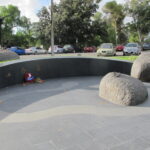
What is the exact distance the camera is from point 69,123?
3422 millimetres

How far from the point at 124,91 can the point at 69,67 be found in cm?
388

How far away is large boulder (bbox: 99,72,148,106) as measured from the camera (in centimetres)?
439

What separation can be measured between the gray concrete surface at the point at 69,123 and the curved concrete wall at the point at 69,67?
65.5 inches

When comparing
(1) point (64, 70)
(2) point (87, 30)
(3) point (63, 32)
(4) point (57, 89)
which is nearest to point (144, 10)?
(2) point (87, 30)

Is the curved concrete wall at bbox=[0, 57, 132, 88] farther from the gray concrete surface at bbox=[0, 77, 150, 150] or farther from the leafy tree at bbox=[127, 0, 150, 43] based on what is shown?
the leafy tree at bbox=[127, 0, 150, 43]

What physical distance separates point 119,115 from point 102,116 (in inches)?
14.0

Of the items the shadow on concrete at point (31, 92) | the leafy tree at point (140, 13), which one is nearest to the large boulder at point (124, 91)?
the shadow on concrete at point (31, 92)

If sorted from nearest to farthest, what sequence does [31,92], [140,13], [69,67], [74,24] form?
1. [31,92]
2. [69,67]
3. [140,13]
4. [74,24]

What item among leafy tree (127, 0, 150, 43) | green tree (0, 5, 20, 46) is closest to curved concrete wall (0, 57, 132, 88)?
leafy tree (127, 0, 150, 43)

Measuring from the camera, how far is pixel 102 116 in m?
3.76

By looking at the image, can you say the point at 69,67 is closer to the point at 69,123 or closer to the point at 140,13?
the point at 69,123

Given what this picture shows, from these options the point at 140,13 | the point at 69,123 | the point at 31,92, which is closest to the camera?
the point at 69,123

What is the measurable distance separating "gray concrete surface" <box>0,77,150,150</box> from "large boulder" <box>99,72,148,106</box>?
0.16m

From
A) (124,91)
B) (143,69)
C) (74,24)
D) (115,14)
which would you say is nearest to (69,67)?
(143,69)
